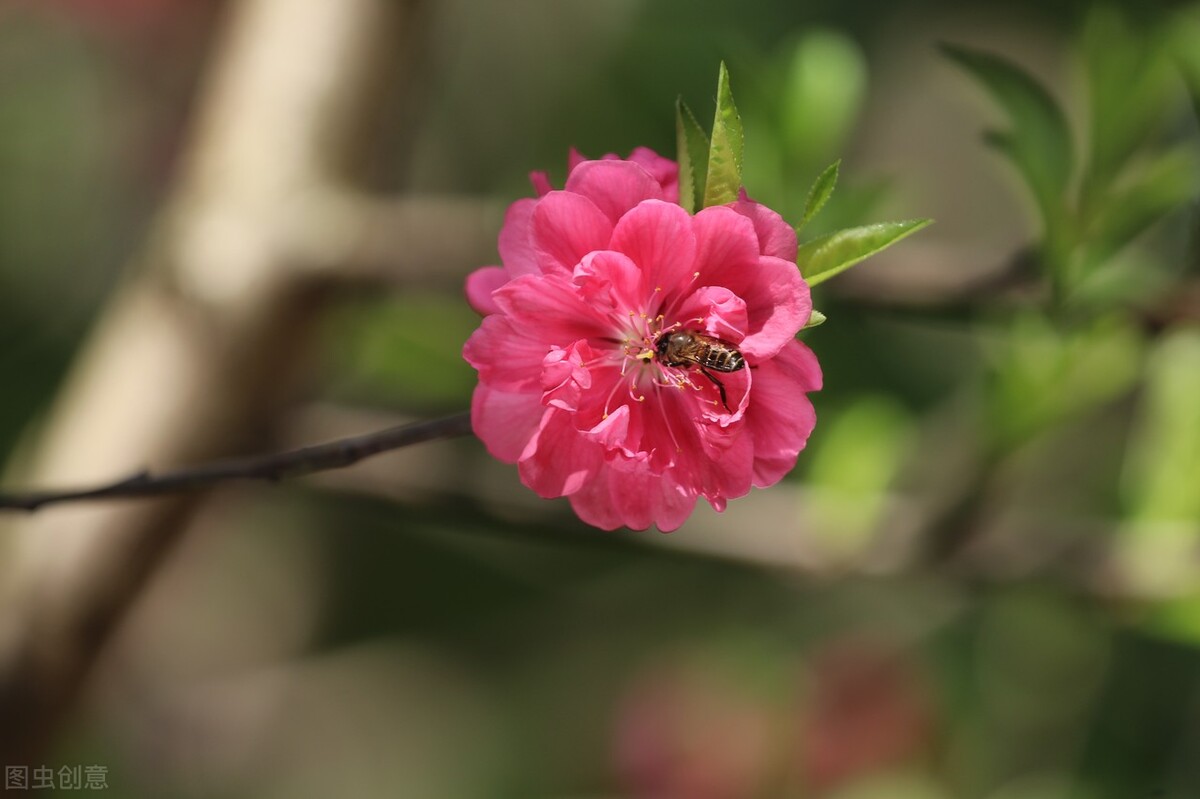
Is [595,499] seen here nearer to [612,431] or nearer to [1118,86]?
[612,431]

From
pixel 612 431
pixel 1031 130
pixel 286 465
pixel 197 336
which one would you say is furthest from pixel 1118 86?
pixel 197 336

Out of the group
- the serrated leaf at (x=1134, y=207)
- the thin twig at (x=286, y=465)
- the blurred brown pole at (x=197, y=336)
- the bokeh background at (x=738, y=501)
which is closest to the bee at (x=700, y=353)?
the thin twig at (x=286, y=465)

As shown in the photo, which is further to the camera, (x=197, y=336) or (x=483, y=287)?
(x=197, y=336)

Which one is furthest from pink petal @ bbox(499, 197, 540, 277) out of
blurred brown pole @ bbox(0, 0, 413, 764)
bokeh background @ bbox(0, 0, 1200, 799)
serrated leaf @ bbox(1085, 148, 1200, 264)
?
blurred brown pole @ bbox(0, 0, 413, 764)

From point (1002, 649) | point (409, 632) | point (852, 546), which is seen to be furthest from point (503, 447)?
point (409, 632)

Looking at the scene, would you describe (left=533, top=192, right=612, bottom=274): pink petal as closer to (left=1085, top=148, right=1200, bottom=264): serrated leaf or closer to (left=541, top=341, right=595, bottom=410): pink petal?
(left=541, top=341, right=595, bottom=410): pink petal

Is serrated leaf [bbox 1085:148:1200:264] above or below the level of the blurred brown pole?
above

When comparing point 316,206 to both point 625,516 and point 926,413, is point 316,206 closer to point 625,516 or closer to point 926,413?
point 625,516
